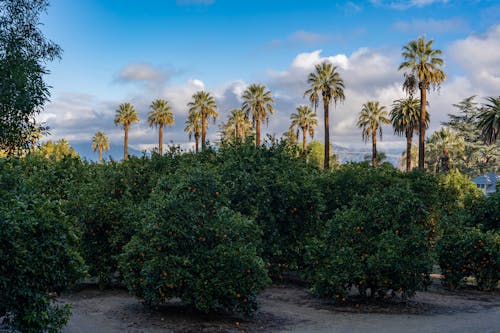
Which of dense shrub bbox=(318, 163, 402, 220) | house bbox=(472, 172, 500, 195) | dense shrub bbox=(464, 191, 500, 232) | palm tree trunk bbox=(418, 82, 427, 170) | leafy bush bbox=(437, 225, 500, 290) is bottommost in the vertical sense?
leafy bush bbox=(437, 225, 500, 290)

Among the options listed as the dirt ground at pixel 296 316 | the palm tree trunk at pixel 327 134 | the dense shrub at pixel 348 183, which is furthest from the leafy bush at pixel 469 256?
the palm tree trunk at pixel 327 134

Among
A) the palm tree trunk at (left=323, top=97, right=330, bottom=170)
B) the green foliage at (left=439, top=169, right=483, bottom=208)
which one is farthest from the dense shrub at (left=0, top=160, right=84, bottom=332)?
the palm tree trunk at (left=323, top=97, right=330, bottom=170)

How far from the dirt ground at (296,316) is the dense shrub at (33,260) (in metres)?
3.11

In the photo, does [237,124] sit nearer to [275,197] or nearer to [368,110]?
[368,110]

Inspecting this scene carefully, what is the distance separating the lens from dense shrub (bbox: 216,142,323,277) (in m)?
18.8

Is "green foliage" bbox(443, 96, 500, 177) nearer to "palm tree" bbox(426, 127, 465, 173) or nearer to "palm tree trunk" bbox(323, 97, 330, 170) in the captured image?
"palm tree" bbox(426, 127, 465, 173)

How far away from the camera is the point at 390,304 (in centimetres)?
1636

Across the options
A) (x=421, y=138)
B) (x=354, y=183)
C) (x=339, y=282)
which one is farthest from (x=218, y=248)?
(x=421, y=138)

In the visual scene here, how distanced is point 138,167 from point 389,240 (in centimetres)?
1027

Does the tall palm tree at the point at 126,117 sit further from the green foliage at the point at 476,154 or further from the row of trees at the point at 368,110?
the green foliage at the point at 476,154

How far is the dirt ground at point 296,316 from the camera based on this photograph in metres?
13.0

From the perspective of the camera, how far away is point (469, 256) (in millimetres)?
19469

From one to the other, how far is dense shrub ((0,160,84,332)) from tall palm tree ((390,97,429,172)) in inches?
2035

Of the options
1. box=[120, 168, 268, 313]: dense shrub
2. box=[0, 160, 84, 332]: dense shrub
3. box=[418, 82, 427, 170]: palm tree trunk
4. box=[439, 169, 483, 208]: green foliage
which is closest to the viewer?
box=[0, 160, 84, 332]: dense shrub
